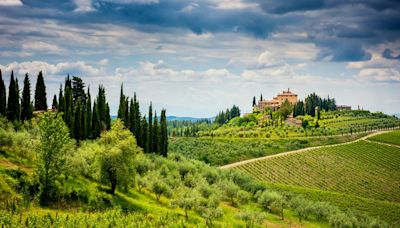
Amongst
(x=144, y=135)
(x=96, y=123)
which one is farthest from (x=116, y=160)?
(x=144, y=135)

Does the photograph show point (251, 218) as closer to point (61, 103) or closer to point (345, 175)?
point (61, 103)

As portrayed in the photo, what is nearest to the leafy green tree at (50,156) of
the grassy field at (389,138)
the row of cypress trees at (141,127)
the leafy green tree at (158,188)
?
the leafy green tree at (158,188)

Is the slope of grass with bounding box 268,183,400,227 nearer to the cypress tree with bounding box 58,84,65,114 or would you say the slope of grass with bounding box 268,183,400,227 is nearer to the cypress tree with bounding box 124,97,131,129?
the cypress tree with bounding box 124,97,131,129

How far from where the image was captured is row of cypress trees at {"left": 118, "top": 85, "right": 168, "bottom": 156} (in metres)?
90.1

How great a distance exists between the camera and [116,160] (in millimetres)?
54250

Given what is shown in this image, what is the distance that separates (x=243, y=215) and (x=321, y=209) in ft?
66.8

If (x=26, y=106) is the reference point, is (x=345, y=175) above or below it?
below

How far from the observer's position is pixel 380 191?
104 meters

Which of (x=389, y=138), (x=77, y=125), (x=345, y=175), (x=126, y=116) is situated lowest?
(x=345, y=175)

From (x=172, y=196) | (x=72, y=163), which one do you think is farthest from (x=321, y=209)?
(x=72, y=163)

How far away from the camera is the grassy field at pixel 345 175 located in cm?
8957

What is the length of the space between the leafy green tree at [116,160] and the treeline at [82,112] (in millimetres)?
22198

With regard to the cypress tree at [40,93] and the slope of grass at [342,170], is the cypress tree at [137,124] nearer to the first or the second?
the cypress tree at [40,93]

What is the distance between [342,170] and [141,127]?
66.2m
